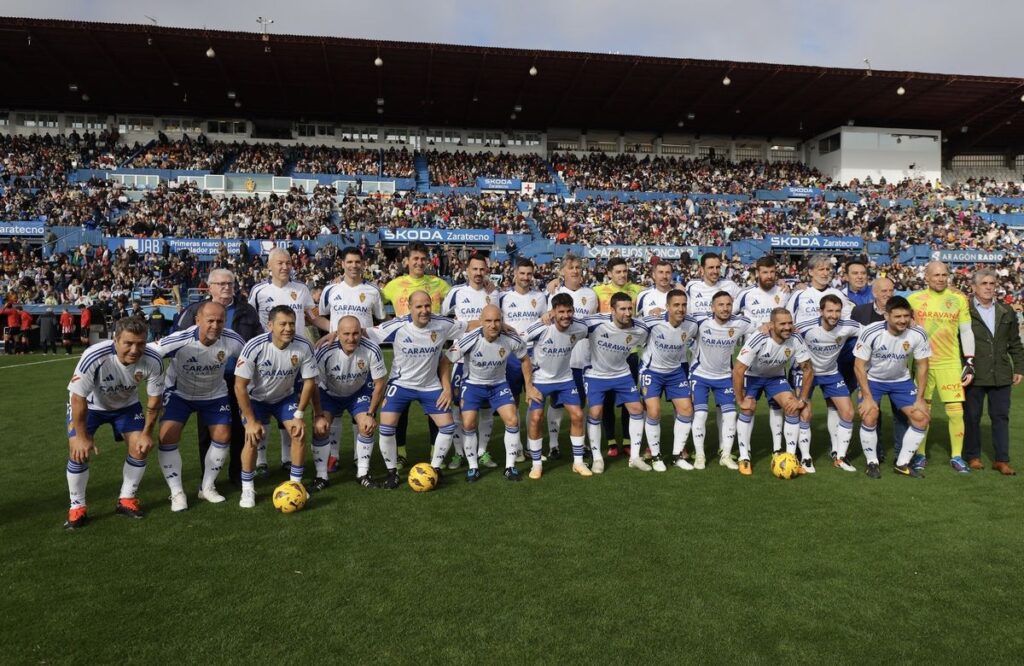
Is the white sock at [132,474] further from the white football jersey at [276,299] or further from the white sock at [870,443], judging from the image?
the white sock at [870,443]

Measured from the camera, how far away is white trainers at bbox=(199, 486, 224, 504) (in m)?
6.21

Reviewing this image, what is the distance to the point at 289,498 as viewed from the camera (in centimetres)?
591

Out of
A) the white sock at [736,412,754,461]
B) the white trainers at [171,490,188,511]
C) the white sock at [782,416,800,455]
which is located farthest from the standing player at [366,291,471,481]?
the white sock at [782,416,800,455]

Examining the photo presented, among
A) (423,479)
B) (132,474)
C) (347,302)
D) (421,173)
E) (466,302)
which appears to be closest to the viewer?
(132,474)

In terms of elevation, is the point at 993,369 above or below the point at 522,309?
below

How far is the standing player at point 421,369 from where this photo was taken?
6883mm

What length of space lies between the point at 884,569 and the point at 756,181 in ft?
141

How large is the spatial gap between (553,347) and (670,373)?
1540mm

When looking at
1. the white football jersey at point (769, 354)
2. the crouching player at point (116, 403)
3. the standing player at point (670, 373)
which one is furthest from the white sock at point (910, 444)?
the crouching player at point (116, 403)

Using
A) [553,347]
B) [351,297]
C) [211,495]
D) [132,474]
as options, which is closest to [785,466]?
[553,347]

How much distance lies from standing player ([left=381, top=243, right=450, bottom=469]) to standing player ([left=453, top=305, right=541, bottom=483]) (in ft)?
2.75

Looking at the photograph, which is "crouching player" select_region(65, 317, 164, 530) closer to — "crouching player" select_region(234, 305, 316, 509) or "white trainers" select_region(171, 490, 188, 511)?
"white trainers" select_region(171, 490, 188, 511)

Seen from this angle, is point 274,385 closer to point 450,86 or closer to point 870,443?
point 870,443

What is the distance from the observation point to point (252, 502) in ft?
20.0
